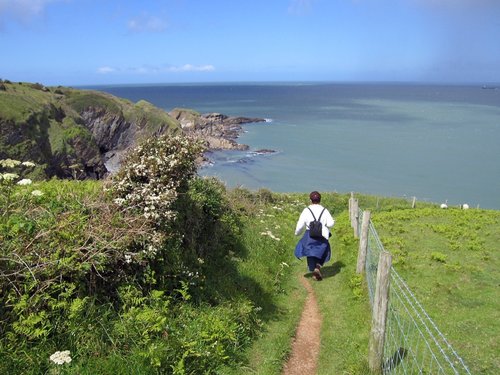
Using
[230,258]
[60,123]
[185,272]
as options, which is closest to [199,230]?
[230,258]

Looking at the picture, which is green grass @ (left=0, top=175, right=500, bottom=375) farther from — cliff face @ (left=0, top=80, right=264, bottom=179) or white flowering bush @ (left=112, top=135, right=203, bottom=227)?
cliff face @ (left=0, top=80, right=264, bottom=179)

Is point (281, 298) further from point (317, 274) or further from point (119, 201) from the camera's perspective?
point (119, 201)

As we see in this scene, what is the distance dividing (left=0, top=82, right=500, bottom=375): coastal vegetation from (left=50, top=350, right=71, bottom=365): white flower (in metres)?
0.01

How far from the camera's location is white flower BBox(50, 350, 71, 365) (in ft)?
17.3

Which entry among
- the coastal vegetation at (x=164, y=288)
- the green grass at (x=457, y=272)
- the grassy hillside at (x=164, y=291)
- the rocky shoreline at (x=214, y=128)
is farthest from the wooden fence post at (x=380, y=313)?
the rocky shoreline at (x=214, y=128)

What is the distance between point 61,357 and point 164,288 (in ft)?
8.33

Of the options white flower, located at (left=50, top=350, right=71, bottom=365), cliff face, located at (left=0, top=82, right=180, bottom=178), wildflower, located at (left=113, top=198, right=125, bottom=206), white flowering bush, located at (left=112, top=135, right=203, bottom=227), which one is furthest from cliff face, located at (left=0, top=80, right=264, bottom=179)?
white flower, located at (left=50, top=350, right=71, bottom=365)

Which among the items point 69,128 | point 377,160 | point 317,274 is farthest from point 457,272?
point 377,160

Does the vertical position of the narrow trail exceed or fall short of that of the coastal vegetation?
it falls short

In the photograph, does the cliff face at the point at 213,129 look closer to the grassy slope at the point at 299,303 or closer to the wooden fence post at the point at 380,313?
the grassy slope at the point at 299,303

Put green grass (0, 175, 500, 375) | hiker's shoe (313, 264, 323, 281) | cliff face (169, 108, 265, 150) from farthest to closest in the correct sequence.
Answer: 1. cliff face (169, 108, 265, 150)
2. hiker's shoe (313, 264, 323, 281)
3. green grass (0, 175, 500, 375)

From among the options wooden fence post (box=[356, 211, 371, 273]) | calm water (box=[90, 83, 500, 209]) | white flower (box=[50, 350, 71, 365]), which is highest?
white flower (box=[50, 350, 71, 365])

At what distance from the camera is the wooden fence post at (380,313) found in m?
6.46

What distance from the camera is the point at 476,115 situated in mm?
142375
